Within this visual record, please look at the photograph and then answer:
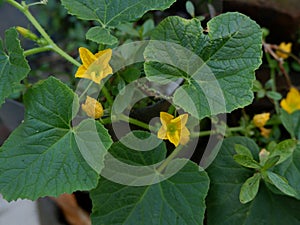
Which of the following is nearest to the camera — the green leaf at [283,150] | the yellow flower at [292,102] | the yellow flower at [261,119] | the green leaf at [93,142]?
the green leaf at [93,142]

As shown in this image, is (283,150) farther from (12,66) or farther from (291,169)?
(12,66)

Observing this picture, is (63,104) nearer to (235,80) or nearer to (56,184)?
(56,184)

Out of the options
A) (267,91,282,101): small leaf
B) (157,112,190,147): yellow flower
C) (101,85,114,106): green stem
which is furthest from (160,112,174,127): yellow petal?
(267,91,282,101): small leaf

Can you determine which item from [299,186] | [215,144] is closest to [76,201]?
[215,144]

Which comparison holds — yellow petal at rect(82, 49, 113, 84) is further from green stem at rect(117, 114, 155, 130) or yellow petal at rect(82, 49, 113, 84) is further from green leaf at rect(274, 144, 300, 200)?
green leaf at rect(274, 144, 300, 200)

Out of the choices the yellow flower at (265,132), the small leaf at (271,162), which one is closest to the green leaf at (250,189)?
the small leaf at (271,162)

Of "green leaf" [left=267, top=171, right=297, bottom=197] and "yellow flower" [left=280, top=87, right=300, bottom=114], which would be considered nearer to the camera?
"green leaf" [left=267, top=171, right=297, bottom=197]

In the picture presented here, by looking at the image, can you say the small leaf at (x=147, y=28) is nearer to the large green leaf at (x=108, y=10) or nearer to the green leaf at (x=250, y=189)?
the large green leaf at (x=108, y=10)
